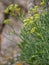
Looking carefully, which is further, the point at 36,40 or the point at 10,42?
the point at 10,42

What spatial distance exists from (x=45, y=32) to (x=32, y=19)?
0.20m

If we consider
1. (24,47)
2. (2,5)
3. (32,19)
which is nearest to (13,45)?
(2,5)

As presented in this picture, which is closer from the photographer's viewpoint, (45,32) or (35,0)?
(45,32)

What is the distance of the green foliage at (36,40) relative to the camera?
274 centimetres

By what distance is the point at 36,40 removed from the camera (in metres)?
3.22

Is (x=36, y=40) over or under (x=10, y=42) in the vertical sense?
under

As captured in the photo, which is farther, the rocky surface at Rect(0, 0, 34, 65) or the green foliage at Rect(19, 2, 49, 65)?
the rocky surface at Rect(0, 0, 34, 65)

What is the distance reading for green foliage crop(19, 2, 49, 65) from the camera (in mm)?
2740

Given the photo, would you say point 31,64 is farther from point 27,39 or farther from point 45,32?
point 45,32

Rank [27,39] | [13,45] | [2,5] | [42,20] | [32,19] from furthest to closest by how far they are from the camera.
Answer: [2,5], [13,45], [27,39], [42,20], [32,19]

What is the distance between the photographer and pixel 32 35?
11.3 ft

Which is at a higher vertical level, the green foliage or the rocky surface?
the rocky surface

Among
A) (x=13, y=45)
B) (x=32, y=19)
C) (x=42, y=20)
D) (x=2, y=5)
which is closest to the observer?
(x=32, y=19)

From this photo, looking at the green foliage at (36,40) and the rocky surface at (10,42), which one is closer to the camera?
the green foliage at (36,40)
